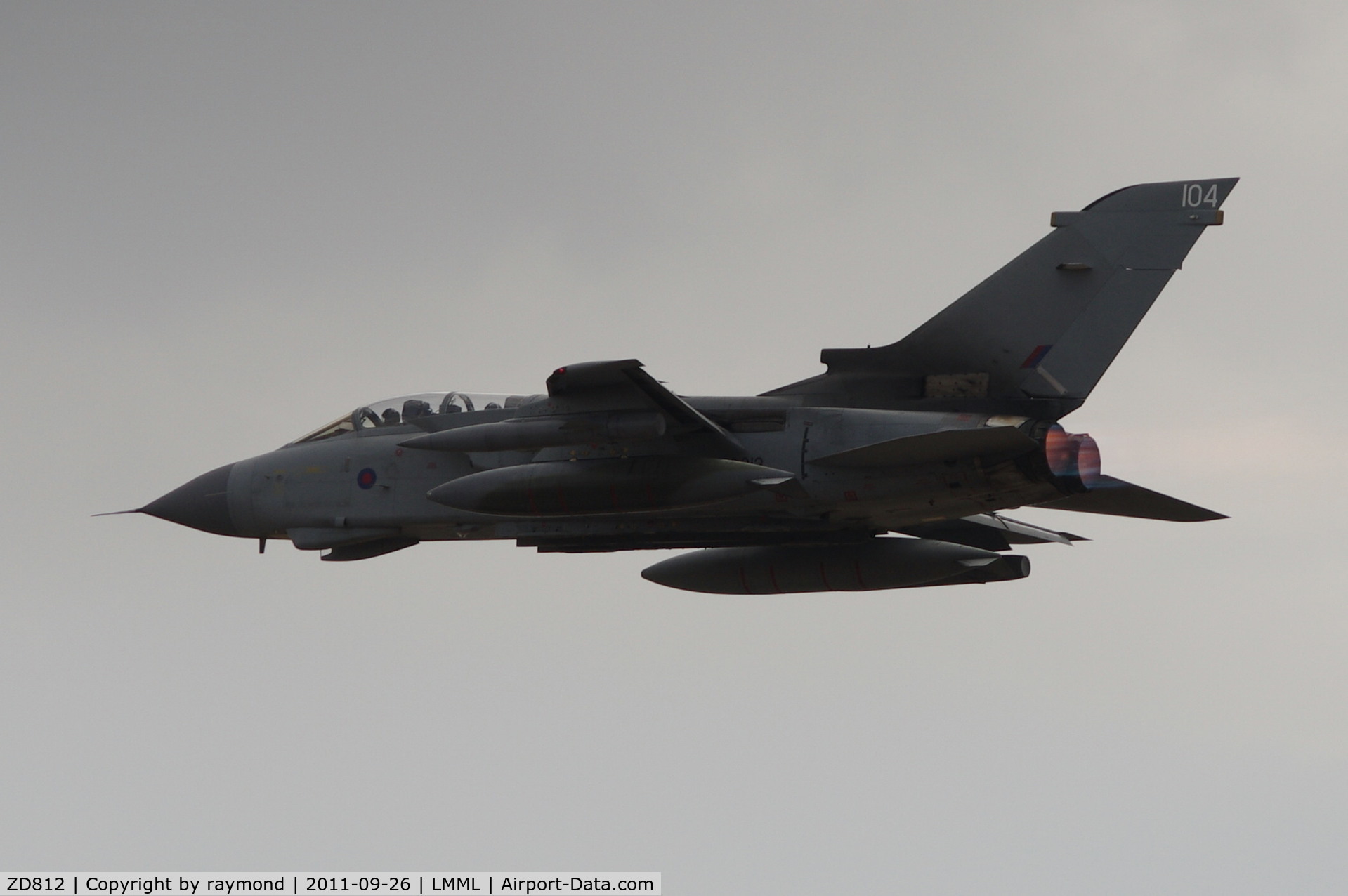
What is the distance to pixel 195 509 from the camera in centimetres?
2053

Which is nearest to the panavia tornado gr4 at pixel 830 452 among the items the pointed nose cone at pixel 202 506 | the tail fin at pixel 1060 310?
the tail fin at pixel 1060 310

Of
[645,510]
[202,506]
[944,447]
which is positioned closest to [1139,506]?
[944,447]

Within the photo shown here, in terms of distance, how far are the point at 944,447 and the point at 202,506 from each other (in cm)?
992

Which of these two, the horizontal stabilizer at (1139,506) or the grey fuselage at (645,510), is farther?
the horizontal stabilizer at (1139,506)

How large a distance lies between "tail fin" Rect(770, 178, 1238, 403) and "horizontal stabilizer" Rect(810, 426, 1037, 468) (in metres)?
1.46

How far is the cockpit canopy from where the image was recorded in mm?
19188

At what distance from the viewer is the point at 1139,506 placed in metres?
18.4

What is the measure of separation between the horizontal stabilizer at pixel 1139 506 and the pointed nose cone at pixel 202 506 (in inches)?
405

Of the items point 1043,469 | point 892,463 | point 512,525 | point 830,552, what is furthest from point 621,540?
point 1043,469

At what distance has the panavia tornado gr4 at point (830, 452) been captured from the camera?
16.6 metres

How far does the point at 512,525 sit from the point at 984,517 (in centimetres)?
608

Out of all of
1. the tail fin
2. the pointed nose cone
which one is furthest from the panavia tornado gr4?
the pointed nose cone

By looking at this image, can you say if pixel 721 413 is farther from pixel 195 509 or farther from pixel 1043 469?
pixel 195 509

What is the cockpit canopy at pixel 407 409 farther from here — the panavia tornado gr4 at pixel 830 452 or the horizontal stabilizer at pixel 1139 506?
the horizontal stabilizer at pixel 1139 506
